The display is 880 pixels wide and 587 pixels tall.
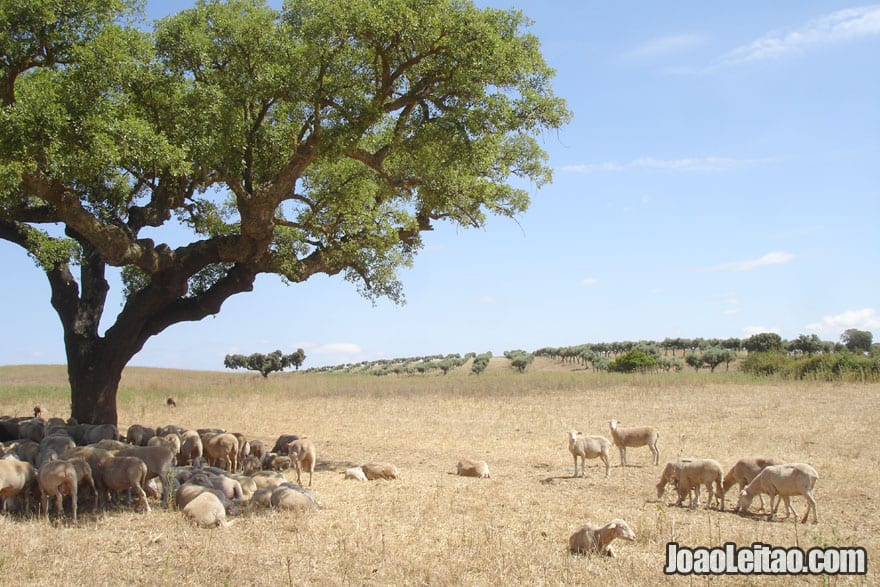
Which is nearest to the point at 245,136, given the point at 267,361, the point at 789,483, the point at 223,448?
the point at 223,448

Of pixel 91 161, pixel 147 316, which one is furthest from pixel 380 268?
pixel 91 161

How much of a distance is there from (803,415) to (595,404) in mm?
8055

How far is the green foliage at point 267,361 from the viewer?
81938mm

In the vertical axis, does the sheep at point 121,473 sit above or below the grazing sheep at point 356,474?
above

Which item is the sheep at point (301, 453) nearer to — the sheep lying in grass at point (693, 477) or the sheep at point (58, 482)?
the sheep at point (58, 482)

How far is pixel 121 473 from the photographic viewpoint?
10453 mm

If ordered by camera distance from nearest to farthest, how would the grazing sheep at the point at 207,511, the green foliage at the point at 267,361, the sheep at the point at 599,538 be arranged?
the sheep at the point at 599,538
the grazing sheep at the point at 207,511
the green foliage at the point at 267,361

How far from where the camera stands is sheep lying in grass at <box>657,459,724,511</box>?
1120 cm

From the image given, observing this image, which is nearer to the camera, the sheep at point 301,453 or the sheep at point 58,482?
the sheep at point 58,482

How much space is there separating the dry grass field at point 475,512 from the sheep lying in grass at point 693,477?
15.0 inches

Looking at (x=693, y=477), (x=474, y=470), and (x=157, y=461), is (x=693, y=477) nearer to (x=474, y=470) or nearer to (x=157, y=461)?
(x=474, y=470)

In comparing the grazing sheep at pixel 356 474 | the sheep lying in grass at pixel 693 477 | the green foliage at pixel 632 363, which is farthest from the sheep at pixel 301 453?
the green foliage at pixel 632 363

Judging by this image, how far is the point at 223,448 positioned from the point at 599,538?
876 centimetres

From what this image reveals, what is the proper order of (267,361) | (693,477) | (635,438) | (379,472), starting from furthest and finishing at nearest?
(267,361)
(635,438)
(379,472)
(693,477)
